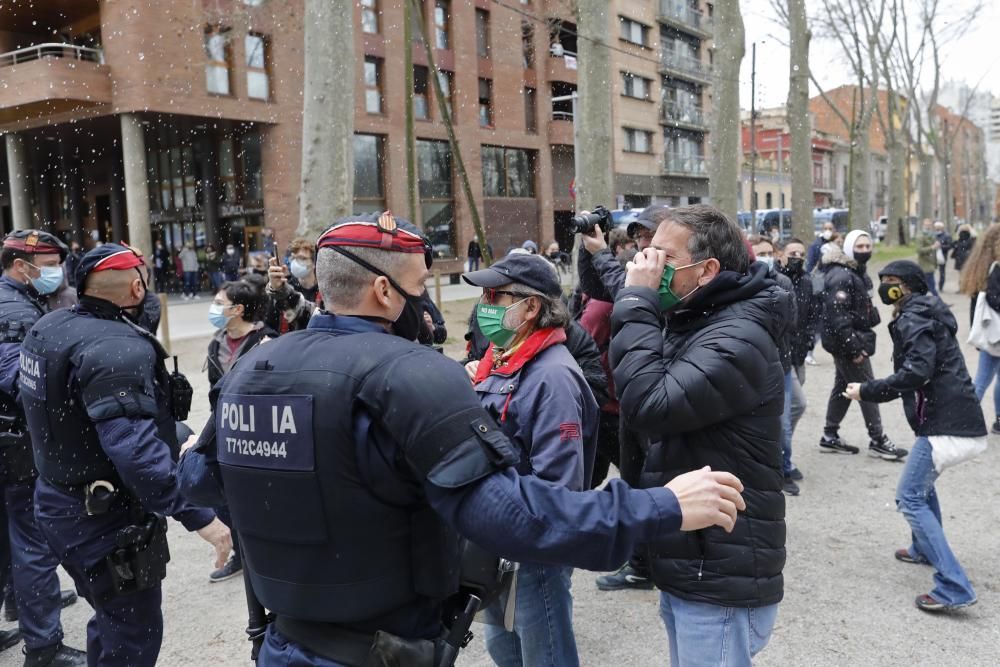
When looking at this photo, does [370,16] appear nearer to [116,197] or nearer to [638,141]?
[116,197]

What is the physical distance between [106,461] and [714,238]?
2.39 meters

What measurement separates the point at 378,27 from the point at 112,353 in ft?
98.3

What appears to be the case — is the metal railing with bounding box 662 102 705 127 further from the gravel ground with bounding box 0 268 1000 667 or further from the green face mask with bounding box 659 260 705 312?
the green face mask with bounding box 659 260 705 312

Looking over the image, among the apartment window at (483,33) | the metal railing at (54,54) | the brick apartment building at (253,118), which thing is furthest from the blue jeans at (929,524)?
the apartment window at (483,33)

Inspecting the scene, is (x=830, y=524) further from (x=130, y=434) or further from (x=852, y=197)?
(x=852, y=197)

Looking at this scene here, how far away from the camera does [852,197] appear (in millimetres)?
28938

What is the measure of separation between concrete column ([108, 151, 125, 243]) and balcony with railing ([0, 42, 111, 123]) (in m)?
6.71

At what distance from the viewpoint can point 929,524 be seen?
4.13 m

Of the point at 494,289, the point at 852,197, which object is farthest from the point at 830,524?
the point at 852,197

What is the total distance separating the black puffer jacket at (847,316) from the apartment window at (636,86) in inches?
1544

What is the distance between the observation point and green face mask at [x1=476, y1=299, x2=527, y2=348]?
124 inches

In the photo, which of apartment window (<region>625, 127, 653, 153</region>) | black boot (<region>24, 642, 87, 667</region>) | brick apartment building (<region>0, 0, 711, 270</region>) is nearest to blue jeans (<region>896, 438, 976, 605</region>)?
black boot (<region>24, 642, 87, 667</region>)

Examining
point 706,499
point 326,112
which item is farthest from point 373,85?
point 706,499

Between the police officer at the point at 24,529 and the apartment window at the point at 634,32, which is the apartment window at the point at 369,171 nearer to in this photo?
the apartment window at the point at 634,32
